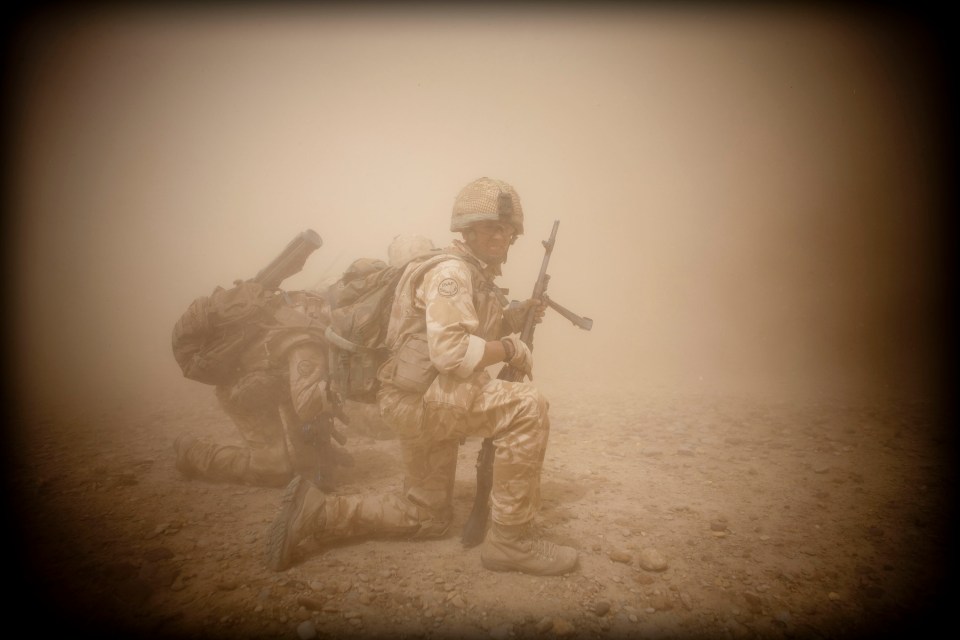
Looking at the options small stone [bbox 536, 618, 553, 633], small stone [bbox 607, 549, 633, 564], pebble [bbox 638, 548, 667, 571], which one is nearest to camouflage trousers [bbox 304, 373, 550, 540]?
small stone [bbox 536, 618, 553, 633]

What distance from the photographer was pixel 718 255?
16.0 m

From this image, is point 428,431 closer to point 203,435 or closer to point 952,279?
point 203,435

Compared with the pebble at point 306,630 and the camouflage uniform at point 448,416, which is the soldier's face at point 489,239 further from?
the pebble at point 306,630

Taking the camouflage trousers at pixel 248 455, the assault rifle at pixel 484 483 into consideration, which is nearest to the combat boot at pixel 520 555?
the assault rifle at pixel 484 483

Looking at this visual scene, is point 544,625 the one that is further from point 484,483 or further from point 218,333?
point 218,333

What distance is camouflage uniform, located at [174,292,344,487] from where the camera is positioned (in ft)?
12.2

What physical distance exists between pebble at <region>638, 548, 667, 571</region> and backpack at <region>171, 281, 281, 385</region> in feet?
12.8

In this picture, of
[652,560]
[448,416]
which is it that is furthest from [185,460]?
[652,560]

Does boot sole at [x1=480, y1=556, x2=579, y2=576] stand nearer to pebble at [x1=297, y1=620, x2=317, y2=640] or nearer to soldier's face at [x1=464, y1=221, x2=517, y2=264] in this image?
pebble at [x1=297, y1=620, x2=317, y2=640]

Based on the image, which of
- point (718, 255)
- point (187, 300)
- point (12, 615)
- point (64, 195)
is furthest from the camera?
point (187, 300)

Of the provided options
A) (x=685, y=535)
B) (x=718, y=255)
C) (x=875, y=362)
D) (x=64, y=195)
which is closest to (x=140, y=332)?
(x=64, y=195)

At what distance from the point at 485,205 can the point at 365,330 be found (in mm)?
1300

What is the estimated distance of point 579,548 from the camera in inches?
111

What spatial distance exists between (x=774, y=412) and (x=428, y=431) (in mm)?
5594
